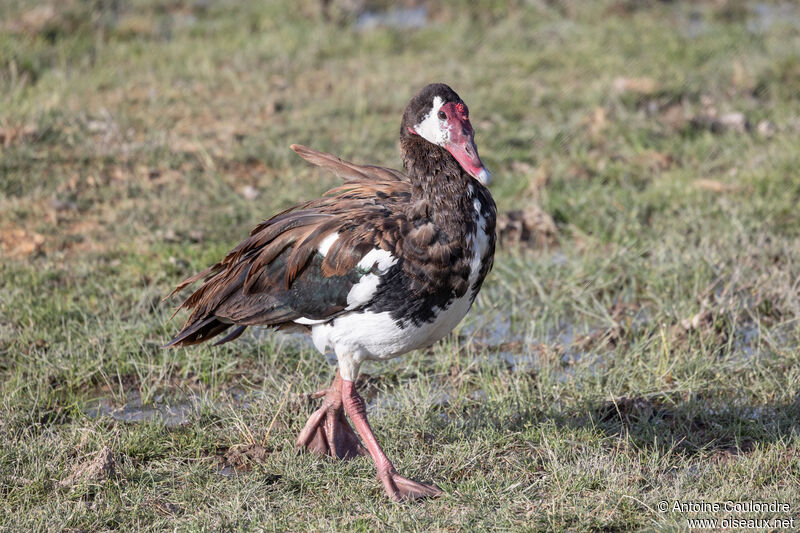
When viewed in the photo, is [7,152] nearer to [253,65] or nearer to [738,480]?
[253,65]

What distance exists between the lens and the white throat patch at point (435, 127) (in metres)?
4.12

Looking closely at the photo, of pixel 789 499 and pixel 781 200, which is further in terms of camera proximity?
pixel 781 200

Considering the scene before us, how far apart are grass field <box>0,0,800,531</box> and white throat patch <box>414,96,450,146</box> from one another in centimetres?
128

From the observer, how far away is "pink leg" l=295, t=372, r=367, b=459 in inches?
176

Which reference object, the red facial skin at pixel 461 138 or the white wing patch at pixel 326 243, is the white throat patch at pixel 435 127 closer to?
the red facial skin at pixel 461 138

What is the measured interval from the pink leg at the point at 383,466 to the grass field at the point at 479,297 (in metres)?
0.07

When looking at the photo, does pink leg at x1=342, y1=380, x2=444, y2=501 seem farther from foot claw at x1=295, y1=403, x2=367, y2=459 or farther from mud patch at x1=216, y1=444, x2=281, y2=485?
mud patch at x1=216, y1=444, x2=281, y2=485

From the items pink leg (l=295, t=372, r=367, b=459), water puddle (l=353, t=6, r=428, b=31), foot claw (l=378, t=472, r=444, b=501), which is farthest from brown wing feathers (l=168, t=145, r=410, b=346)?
water puddle (l=353, t=6, r=428, b=31)

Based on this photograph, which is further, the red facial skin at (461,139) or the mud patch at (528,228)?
the mud patch at (528,228)

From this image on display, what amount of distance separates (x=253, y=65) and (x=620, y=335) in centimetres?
484

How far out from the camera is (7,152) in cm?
713

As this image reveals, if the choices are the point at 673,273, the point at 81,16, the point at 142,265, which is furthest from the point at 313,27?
the point at 673,273

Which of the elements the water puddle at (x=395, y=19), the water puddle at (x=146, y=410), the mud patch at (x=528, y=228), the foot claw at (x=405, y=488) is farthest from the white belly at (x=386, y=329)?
the water puddle at (x=395, y=19)

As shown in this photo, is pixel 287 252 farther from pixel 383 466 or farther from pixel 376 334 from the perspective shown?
pixel 383 466
